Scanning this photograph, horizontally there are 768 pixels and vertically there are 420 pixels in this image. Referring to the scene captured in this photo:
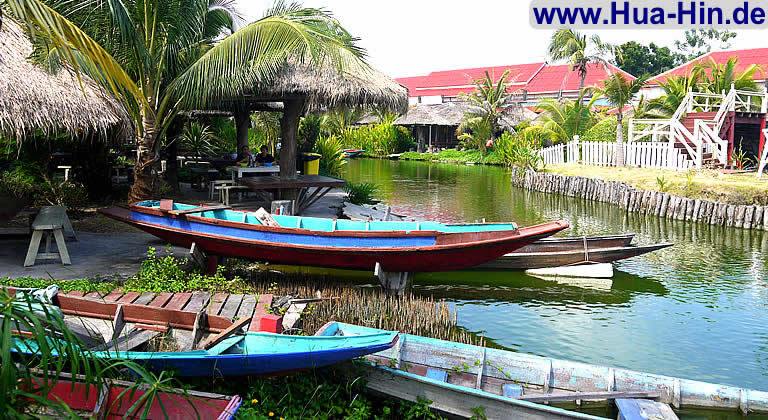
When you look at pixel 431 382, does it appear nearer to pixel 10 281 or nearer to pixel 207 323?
pixel 207 323

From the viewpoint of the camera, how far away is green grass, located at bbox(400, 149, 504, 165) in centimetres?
3806

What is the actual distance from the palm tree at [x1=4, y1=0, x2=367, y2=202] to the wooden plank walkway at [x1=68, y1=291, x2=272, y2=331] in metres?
3.43

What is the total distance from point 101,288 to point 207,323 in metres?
2.51

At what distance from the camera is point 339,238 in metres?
9.84

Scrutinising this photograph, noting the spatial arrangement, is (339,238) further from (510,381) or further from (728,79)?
(728,79)

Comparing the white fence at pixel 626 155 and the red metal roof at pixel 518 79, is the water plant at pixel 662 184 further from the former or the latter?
the red metal roof at pixel 518 79

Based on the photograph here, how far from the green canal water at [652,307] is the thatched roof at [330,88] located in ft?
12.1

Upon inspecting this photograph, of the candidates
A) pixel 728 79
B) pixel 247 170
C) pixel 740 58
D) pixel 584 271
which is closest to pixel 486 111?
pixel 728 79

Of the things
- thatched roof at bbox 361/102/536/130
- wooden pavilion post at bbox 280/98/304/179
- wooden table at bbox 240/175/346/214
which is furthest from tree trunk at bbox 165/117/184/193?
thatched roof at bbox 361/102/536/130

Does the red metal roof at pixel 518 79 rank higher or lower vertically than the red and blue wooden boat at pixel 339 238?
higher

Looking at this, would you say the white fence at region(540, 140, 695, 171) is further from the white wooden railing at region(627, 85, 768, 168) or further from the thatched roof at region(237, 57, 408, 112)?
the thatched roof at region(237, 57, 408, 112)

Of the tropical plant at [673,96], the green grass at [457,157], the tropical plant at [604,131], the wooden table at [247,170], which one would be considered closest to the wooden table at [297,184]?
the wooden table at [247,170]

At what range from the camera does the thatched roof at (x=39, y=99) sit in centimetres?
939

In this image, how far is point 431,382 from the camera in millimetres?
6121
